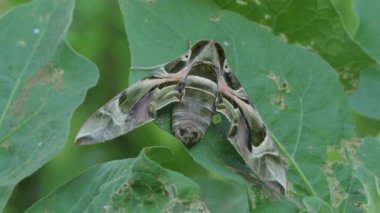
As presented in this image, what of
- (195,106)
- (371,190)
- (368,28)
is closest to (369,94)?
(368,28)

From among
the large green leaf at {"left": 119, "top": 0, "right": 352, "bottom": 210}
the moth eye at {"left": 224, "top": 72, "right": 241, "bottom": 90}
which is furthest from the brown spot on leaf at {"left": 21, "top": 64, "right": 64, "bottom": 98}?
the moth eye at {"left": 224, "top": 72, "right": 241, "bottom": 90}

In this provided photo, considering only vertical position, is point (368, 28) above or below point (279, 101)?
below

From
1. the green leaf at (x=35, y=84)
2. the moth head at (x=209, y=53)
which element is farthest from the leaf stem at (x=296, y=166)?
the green leaf at (x=35, y=84)

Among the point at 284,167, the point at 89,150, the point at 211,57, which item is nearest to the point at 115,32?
the point at 89,150

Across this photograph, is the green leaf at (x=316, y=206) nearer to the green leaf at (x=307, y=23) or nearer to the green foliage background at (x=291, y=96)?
the green foliage background at (x=291, y=96)

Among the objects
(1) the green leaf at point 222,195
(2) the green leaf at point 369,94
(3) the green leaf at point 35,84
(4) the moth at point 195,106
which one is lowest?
(1) the green leaf at point 222,195

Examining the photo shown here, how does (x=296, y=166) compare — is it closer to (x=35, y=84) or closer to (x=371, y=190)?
(x=371, y=190)

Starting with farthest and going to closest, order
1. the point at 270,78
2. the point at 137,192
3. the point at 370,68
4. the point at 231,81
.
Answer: the point at 370,68, the point at 231,81, the point at 270,78, the point at 137,192
